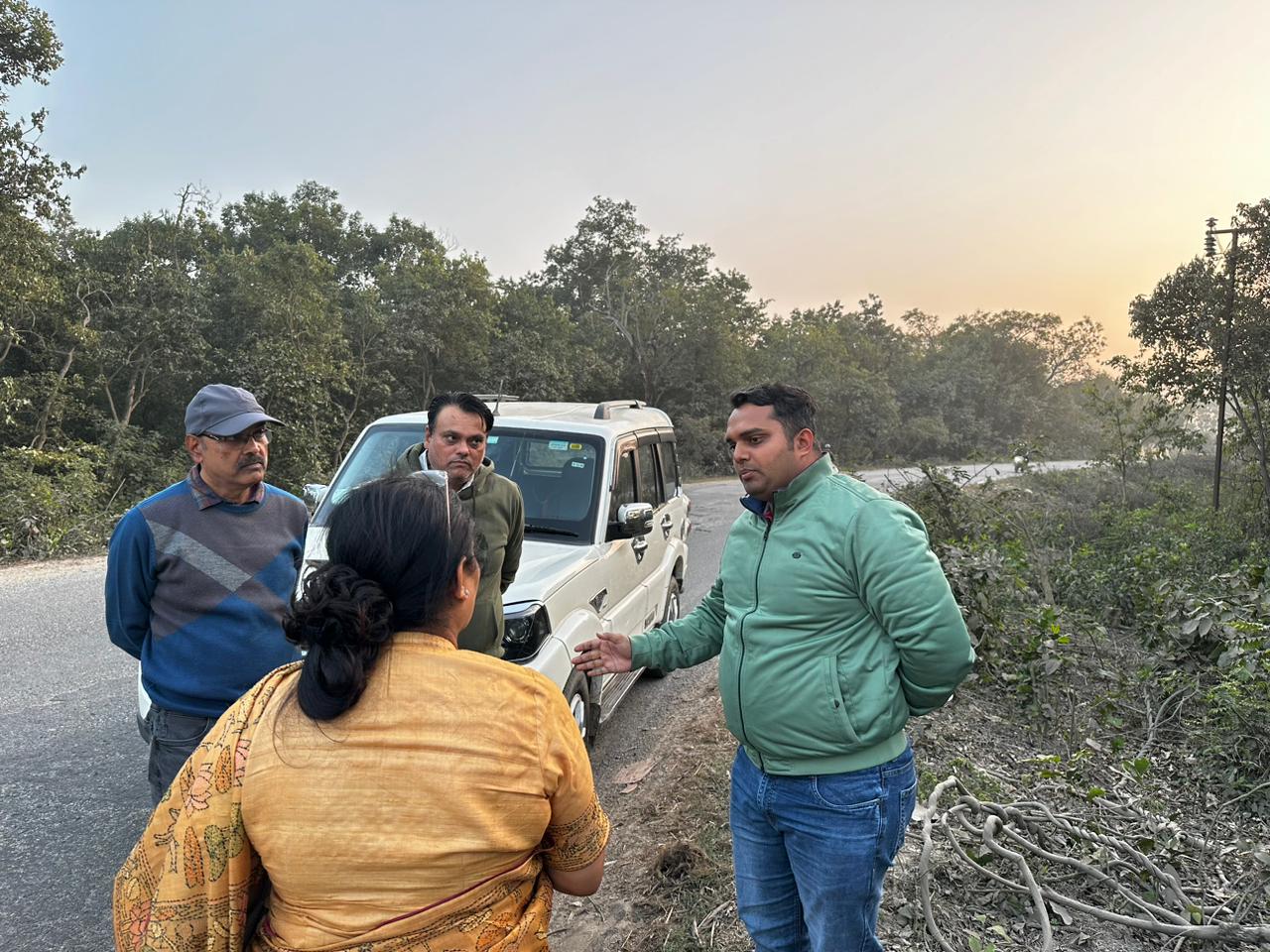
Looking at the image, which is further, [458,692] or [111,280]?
[111,280]

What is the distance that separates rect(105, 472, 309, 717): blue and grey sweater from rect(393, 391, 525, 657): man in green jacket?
2.54 feet

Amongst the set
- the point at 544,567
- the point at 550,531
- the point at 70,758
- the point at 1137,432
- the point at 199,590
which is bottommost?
the point at 70,758

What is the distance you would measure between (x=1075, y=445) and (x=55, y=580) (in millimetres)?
55429

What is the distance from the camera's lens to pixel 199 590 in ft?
8.30

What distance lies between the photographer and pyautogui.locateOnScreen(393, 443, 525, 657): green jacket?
3098mm

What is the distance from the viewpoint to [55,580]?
30.1 ft

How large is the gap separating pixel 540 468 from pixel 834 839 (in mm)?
3177

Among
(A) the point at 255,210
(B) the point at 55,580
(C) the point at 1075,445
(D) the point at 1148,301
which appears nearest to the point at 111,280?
(B) the point at 55,580

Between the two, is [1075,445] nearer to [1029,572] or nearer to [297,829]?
[1029,572]

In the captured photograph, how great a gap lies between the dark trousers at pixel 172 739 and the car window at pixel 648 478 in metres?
3.38

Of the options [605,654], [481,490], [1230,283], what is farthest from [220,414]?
[1230,283]

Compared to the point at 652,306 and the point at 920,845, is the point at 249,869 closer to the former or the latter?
the point at 920,845

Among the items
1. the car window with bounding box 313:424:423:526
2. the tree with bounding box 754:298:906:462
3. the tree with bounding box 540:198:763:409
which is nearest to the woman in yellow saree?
the car window with bounding box 313:424:423:526

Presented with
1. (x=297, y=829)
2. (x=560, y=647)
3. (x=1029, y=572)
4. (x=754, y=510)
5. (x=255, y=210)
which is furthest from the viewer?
(x=255, y=210)
